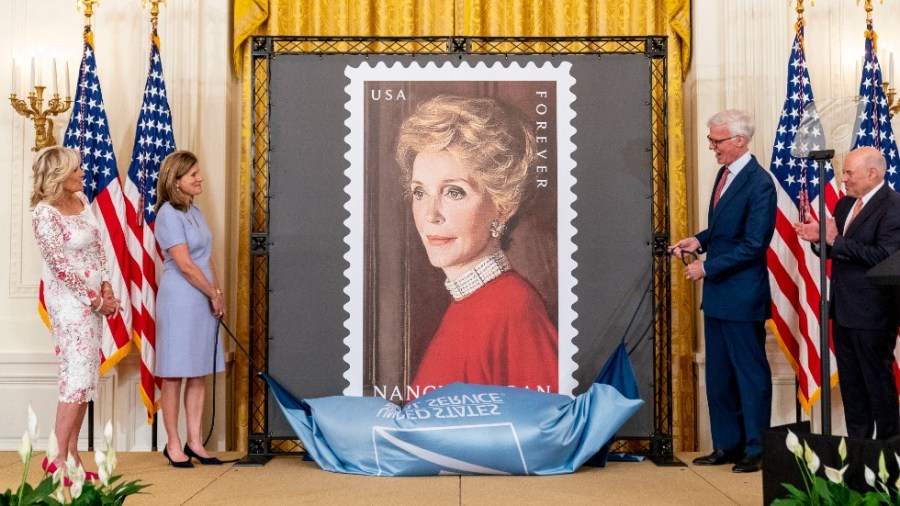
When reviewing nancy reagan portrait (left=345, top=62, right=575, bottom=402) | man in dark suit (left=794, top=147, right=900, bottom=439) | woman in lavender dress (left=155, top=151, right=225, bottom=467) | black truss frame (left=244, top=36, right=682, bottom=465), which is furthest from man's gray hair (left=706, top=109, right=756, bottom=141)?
woman in lavender dress (left=155, top=151, right=225, bottom=467)

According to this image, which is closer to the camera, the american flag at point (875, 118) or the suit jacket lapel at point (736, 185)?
the suit jacket lapel at point (736, 185)

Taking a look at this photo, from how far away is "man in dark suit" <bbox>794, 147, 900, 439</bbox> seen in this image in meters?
4.02

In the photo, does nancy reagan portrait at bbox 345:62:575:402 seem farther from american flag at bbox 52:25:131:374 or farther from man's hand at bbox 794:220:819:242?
american flag at bbox 52:25:131:374

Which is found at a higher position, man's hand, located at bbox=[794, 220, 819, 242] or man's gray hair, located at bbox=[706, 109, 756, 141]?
man's gray hair, located at bbox=[706, 109, 756, 141]

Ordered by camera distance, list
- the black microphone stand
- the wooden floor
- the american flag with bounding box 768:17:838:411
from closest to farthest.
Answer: the black microphone stand → the wooden floor → the american flag with bounding box 768:17:838:411

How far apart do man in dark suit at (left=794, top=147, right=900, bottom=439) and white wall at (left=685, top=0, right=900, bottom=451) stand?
101 centimetres

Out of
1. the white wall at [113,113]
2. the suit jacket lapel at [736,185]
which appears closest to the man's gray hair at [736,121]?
the suit jacket lapel at [736,185]

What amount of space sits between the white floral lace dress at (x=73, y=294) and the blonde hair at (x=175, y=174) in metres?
0.56

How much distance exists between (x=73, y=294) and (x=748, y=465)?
3.08m

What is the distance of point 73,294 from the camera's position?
156 inches

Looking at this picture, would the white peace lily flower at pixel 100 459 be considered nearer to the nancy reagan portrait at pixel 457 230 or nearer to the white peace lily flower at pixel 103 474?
the white peace lily flower at pixel 103 474

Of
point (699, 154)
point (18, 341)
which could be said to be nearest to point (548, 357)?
point (699, 154)

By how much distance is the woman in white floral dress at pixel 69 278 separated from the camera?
390 centimetres

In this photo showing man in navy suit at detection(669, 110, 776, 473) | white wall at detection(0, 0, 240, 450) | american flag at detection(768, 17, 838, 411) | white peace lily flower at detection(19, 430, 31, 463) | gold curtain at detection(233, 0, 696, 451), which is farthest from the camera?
gold curtain at detection(233, 0, 696, 451)
